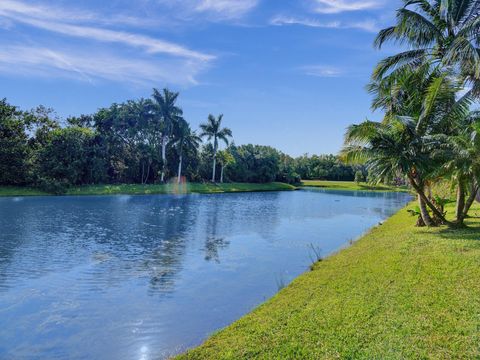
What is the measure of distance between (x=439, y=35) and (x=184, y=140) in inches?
1780

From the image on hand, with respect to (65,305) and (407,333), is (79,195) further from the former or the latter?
(407,333)

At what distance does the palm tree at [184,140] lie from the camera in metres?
55.6

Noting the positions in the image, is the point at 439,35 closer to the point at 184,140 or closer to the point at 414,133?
the point at 414,133

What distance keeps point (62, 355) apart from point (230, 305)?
3996 mm

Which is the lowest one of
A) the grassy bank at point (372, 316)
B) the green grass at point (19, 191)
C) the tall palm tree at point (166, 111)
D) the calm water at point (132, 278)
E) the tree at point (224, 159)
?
the calm water at point (132, 278)

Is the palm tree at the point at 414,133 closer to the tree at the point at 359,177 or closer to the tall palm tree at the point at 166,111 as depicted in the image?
the tall palm tree at the point at 166,111

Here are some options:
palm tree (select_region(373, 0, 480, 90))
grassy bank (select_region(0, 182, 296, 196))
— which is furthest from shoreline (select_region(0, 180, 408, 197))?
palm tree (select_region(373, 0, 480, 90))

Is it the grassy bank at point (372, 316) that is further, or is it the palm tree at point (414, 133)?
the palm tree at point (414, 133)

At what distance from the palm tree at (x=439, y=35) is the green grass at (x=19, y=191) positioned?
39718 mm

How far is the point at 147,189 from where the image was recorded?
168ft

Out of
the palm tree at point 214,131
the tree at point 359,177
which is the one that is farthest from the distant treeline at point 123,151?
the tree at point 359,177

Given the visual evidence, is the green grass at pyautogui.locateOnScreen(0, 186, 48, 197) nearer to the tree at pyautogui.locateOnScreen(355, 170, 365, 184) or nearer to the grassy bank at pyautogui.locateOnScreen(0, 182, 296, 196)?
the grassy bank at pyautogui.locateOnScreen(0, 182, 296, 196)

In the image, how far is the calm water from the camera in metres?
7.19

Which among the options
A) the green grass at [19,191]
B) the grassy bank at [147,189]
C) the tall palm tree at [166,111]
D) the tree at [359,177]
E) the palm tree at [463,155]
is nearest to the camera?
the palm tree at [463,155]
